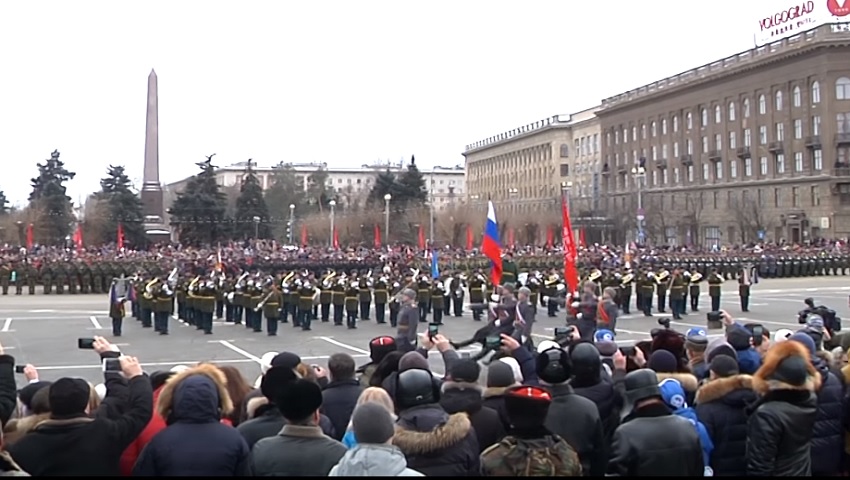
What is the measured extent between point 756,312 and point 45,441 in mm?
27972

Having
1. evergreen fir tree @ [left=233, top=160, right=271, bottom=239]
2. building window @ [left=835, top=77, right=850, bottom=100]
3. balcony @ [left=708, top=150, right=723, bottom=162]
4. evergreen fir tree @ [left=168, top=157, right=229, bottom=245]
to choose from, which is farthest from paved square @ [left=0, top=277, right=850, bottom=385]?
balcony @ [left=708, top=150, right=723, bottom=162]

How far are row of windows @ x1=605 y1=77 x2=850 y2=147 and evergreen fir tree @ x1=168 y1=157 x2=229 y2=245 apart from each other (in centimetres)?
4439

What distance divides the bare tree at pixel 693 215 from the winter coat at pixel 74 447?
81.8m

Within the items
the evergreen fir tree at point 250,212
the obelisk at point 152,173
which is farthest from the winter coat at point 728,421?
the evergreen fir tree at point 250,212

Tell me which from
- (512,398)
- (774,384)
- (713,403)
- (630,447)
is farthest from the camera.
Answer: (713,403)

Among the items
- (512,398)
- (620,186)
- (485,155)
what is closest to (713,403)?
(512,398)

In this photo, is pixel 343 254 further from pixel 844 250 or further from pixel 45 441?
pixel 45 441

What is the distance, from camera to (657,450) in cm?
480

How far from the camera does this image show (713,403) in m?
5.77

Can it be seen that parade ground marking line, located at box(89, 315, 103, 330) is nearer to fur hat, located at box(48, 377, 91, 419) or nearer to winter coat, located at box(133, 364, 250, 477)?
fur hat, located at box(48, 377, 91, 419)

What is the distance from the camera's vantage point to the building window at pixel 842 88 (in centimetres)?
6781

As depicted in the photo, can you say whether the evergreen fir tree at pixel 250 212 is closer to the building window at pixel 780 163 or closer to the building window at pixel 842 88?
the building window at pixel 780 163

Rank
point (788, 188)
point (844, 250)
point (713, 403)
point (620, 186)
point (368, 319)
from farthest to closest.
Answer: point (620, 186)
point (788, 188)
point (844, 250)
point (368, 319)
point (713, 403)

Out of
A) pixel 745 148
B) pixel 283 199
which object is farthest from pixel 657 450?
pixel 283 199
